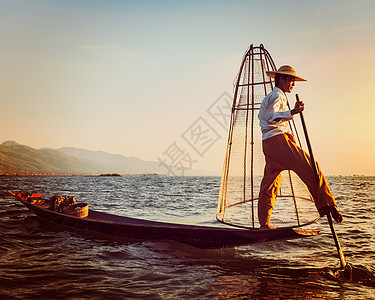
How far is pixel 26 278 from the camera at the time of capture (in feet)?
14.3

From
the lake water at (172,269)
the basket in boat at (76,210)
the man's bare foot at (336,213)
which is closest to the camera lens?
the lake water at (172,269)

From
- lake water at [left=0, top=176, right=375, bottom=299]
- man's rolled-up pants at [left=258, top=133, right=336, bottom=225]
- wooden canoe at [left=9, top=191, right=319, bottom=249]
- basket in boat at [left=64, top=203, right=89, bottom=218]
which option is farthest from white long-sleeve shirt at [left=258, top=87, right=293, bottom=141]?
basket in boat at [left=64, top=203, right=89, bottom=218]

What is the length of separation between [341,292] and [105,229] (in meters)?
4.87

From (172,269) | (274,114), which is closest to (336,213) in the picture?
(274,114)

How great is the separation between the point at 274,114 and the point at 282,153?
1.95 feet

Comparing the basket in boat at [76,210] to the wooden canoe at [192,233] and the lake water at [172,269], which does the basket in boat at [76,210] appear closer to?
the wooden canoe at [192,233]

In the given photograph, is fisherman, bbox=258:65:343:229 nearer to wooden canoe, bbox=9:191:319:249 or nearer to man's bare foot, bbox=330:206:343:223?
man's bare foot, bbox=330:206:343:223

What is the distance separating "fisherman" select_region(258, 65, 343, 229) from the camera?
4152mm

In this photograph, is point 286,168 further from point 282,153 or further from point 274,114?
point 274,114

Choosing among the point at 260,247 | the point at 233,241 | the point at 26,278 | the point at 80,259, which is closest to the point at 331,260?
the point at 260,247

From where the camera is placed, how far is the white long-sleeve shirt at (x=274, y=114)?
14.6ft

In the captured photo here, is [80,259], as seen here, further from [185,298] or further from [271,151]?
[271,151]

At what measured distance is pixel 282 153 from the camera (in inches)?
176

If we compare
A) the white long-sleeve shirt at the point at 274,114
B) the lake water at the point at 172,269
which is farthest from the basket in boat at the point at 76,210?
the white long-sleeve shirt at the point at 274,114
